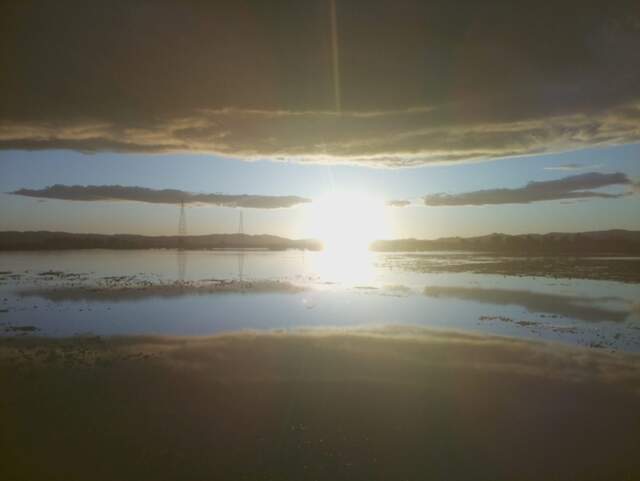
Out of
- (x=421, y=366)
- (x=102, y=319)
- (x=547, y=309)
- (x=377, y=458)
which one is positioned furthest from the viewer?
(x=547, y=309)

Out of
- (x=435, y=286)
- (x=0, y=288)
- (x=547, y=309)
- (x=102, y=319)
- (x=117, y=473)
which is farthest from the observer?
(x=435, y=286)

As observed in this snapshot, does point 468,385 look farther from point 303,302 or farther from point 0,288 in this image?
point 0,288

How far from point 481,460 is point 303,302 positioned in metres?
21.1

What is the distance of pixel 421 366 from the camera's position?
671 inches

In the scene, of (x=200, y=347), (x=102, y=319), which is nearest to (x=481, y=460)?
(x=200, y=347)

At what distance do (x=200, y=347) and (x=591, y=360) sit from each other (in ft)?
44.5

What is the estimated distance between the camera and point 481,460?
10.6 metres

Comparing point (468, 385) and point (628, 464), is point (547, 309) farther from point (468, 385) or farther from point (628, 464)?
point (628, 464)

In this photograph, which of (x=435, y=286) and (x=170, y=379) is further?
(x=435, y=286)

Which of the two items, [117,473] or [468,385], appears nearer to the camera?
[117,473]

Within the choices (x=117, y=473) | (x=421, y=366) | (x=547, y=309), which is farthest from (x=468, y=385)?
(x=547, y=309)

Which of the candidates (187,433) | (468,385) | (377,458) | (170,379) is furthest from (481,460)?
(170,379)

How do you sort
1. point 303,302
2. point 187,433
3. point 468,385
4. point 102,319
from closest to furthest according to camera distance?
point 187,433, point 468,385, point 102,319, point 303,302

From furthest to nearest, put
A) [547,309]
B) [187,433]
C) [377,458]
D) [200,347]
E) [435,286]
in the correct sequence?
[435,286] < [547,309] < [200,347] < [187,433] < [377,458]
